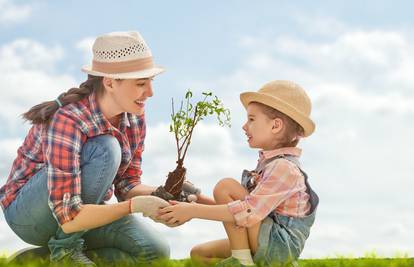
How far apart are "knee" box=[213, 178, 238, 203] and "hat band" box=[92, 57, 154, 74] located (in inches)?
35.6

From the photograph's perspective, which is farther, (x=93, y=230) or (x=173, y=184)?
(x=93, y=230)

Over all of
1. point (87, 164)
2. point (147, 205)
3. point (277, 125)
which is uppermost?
point (277, 125)

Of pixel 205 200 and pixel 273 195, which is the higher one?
pixel 273 195

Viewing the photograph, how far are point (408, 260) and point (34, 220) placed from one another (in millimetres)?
2937

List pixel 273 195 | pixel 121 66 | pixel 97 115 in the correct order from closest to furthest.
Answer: pixel 273 195, pixel 121 66, pixel 97 115

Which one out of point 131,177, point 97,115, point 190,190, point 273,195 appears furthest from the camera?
point 131,177

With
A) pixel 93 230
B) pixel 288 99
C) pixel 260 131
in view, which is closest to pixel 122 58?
pixel 260 131

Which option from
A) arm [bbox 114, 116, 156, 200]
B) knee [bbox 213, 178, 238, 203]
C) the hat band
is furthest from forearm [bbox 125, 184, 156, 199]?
the hat band

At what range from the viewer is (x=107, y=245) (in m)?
4.86

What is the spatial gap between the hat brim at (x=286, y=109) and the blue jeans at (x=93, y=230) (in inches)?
38.2

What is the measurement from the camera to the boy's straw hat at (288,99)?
4.34 m

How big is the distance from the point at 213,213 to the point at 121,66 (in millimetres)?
1108

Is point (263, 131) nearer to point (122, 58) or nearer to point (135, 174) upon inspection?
point (122, 58)

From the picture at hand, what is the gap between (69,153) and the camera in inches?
168
